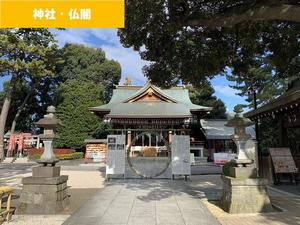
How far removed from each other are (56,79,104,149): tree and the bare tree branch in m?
31.6

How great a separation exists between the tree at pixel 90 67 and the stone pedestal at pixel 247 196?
40003 mm

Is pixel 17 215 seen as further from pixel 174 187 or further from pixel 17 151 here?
pixel 17 151

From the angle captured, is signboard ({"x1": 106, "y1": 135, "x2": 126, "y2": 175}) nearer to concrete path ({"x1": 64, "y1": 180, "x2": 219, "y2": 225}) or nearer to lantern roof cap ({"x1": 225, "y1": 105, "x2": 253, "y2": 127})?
concrete path ({"x1": 64, "y1": 180, "x2": 219, "y2": 225})

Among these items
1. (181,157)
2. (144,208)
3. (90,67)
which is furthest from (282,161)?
(90,67)

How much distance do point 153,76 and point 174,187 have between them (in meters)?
4.68

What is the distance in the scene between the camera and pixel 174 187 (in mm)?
13203

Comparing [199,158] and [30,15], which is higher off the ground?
[30,15]

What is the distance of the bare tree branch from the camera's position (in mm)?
→ 6293

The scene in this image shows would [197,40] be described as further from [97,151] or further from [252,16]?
[97,151]

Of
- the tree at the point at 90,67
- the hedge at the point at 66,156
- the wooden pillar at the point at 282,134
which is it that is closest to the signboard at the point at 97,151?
the hedge at the point at 66,156

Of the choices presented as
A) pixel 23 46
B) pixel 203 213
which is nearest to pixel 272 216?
pixel 203 213

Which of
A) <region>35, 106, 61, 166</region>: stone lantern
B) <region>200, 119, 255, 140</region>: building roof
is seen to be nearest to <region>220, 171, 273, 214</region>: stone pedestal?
<region>35, 106, 61, 166</region>: stone lantern

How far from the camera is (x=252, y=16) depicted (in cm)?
674

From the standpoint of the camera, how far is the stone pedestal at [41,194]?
8711 millimetres
